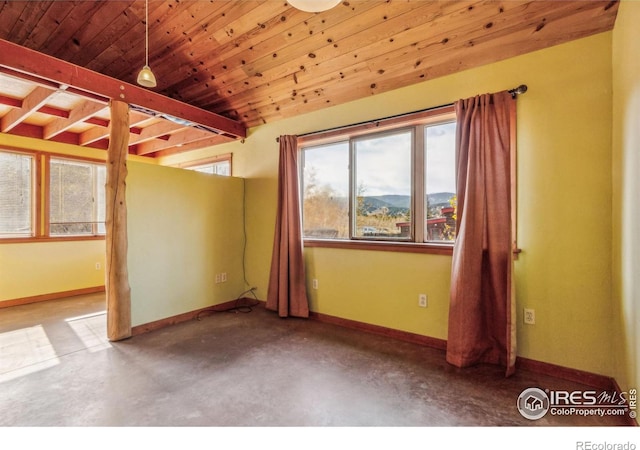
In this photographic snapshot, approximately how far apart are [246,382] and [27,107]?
4.05 meters

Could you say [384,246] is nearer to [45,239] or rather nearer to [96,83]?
[96,83]

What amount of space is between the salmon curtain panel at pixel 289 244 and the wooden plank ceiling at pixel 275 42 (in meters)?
0.70

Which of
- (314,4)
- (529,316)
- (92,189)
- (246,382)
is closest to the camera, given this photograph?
(314,4)

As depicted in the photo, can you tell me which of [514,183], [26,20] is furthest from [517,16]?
[26,20]

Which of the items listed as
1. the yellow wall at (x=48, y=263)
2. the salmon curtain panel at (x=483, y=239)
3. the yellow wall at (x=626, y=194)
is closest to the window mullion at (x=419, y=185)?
the salmon curtain panel at (x=483, y=239)

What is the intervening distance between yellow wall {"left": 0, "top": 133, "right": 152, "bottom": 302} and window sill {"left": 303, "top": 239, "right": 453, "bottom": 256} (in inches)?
154

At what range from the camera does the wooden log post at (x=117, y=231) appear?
2.90 metres

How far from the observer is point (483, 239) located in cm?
240

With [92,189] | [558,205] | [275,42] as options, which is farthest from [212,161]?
[558,205]

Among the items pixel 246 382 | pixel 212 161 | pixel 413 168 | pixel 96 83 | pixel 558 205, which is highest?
pixel 96 83

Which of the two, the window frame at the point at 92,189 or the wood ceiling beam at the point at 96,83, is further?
the window frame at the point at 92,189

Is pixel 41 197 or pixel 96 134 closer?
pixel 41 197

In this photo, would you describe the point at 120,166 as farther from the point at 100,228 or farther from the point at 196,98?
the point at 100,228

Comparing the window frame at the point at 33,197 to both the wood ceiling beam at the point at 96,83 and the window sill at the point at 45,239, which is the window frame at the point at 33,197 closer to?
the window sill at the point at 45,239
